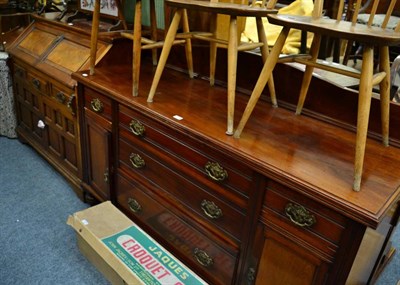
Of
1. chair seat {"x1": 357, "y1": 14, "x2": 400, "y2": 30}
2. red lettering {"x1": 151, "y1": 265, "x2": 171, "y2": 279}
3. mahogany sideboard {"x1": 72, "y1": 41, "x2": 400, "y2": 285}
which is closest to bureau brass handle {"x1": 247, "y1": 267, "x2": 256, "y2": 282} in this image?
mahogany sideboard {"x1": 72, "y1": 41, "x2": 400, "y2": 285}

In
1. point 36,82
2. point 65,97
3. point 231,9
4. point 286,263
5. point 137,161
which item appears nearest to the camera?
point 286,263

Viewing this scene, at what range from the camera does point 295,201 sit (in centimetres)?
99

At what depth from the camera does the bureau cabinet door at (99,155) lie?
1672 mm

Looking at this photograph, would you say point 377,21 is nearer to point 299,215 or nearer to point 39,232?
point 299,215

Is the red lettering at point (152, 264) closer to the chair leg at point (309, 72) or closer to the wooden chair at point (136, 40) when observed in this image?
A: the wooden chair at point (136, 40)

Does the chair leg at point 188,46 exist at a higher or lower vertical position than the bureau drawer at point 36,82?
higher

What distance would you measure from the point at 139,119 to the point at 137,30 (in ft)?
1.28

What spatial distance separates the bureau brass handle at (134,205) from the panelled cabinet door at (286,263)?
70cm

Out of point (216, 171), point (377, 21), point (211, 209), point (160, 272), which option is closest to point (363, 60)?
point (216, 171)

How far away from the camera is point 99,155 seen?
5.84ft

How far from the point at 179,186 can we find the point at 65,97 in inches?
36.9

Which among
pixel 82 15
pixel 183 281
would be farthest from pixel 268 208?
pixel 82 15

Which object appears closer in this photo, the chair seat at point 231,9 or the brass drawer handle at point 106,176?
the chair seat at point 231,9

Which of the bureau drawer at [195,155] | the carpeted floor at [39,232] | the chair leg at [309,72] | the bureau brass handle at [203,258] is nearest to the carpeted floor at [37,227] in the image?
the carpeted floor at [39,232]
